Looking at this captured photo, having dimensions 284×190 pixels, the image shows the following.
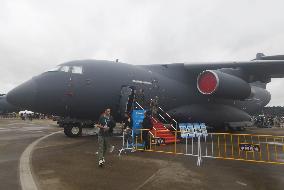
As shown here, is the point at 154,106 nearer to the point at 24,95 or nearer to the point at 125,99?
the point at 125,99

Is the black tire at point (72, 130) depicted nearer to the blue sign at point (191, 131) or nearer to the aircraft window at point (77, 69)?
the aircraft window at point (77, 69)

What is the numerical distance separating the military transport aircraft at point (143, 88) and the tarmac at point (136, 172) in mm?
4158

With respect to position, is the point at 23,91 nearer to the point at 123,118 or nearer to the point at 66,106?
the point at 66,106

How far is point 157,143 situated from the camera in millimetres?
13422

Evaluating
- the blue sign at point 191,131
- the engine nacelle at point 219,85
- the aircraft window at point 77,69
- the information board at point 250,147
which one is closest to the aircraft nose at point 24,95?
the aircraft window at point 77,69

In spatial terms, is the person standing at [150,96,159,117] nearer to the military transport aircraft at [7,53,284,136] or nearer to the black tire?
the military transport aircraft at [7,53,284,136]

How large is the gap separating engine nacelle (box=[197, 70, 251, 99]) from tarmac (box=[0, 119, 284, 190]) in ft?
23.9

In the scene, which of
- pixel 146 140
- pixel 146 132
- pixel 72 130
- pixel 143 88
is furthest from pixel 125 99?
pixel 146 140

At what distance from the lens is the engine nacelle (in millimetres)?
16938

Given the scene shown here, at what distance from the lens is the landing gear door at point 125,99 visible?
52.0 ft

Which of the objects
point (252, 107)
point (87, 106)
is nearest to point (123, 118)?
point (87, 106)

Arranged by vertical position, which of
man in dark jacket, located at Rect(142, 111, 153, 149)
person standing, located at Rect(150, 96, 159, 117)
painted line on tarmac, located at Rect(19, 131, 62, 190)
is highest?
person standing, located at Rect(150, 96, 159, 117)

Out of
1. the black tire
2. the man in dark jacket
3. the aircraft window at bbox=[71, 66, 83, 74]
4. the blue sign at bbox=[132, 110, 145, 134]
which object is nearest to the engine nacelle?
the blue sign at bbox=[132, 110, 145, 134]

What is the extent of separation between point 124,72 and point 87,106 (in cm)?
296
